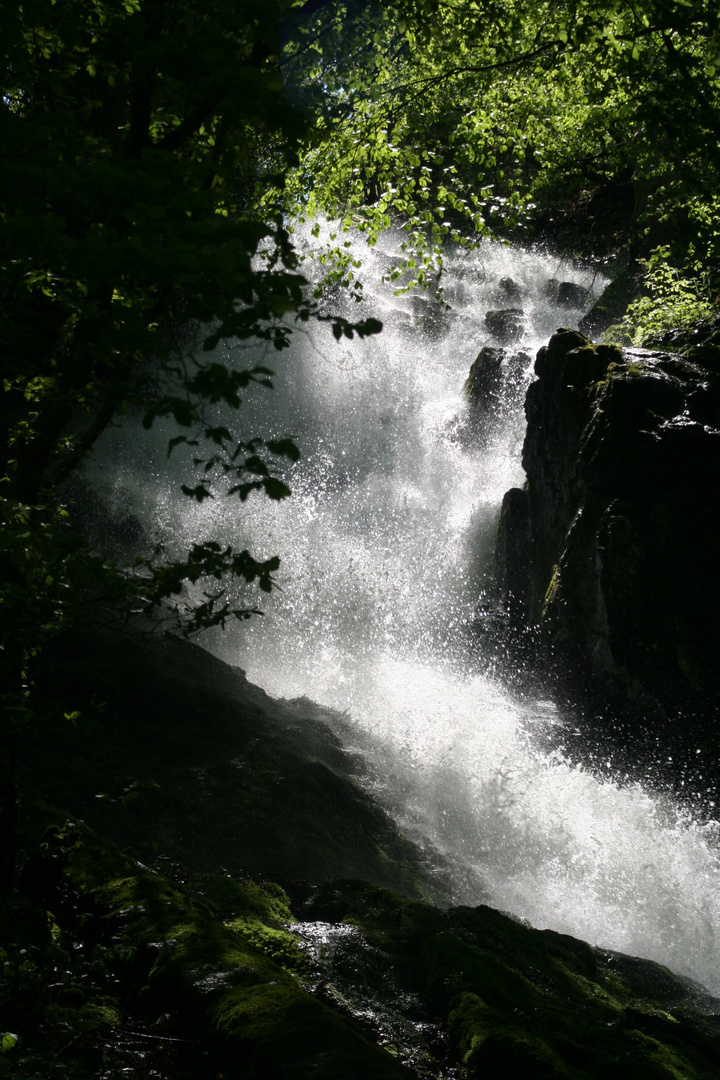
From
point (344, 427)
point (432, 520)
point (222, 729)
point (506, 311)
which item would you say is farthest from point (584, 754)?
point (506, 311)

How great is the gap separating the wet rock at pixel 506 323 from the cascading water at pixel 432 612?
310mm

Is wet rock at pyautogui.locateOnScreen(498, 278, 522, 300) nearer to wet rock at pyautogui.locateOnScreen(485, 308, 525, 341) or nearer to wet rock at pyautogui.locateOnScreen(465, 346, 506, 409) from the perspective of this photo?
wet rock at pyautogui.locateOnScreen(485, 308, 525, 341)

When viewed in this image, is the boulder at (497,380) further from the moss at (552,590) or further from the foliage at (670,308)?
the moss at (552,590)

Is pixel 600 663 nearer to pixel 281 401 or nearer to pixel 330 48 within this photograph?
pixel 330 48

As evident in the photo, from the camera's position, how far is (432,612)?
53.8 feet

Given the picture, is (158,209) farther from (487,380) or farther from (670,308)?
(487,380)

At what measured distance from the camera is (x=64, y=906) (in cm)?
293

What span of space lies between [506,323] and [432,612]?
1171 cm

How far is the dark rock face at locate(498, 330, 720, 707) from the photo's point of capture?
1078cm

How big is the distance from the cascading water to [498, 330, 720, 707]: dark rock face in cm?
166

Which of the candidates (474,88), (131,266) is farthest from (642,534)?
(131,266)

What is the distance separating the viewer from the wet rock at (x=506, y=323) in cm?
2305

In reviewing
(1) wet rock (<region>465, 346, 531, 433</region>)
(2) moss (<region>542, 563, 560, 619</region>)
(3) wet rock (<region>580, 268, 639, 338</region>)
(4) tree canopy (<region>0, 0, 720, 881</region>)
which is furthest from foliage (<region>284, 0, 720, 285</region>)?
(3) wet rock (<region>580, 268, 639, 338</region>)

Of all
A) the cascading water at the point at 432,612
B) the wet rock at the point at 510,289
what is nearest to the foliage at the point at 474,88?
the cascading water at the point at 432,612
